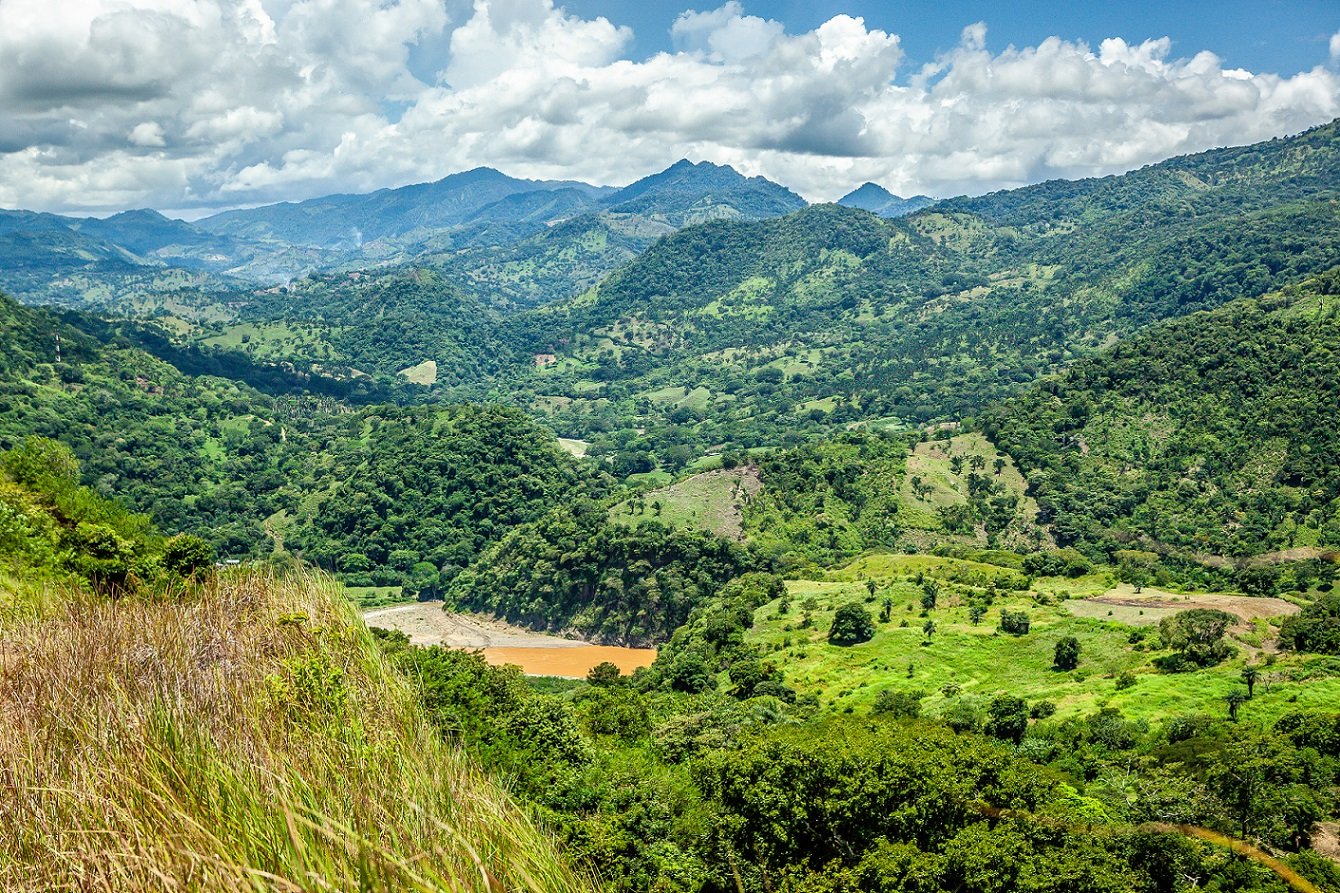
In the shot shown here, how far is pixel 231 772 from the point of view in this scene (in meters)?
6.32

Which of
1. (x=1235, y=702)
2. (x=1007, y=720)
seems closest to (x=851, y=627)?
(x=1007, y=720)

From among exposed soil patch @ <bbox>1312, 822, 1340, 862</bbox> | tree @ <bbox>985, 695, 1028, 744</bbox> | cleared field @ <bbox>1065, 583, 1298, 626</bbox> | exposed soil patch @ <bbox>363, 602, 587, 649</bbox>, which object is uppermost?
exposed soil patch @ <bbox>1312, 822, 1340, 862</bbox>

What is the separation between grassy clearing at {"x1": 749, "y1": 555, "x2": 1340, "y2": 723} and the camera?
49.7m

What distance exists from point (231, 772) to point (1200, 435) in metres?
145

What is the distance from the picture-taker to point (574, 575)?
113 metres

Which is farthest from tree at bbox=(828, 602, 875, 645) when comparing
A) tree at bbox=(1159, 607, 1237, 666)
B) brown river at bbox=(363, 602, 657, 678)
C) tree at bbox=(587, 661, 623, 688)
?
brown river at bbox=(363, 602, 657, 678)

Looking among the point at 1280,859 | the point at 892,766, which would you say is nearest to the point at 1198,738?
the point at 1280,859

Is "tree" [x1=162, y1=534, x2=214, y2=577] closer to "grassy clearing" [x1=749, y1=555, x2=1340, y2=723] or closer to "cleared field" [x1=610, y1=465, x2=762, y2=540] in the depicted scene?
"grassy clearing" [x1=749, y1=555, x2=1340, y2=723]

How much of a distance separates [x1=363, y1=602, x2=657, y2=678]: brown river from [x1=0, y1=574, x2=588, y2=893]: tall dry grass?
81.7m

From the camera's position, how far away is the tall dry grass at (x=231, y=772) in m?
5.37

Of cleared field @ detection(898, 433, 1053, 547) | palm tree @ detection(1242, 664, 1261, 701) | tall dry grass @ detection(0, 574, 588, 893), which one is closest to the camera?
tall dry grass @ detection(0, 574, 588, 893)

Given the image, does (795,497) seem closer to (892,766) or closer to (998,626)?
(998,626)

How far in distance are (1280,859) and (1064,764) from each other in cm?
1113

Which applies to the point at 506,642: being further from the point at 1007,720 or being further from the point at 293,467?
the point at 293,467
